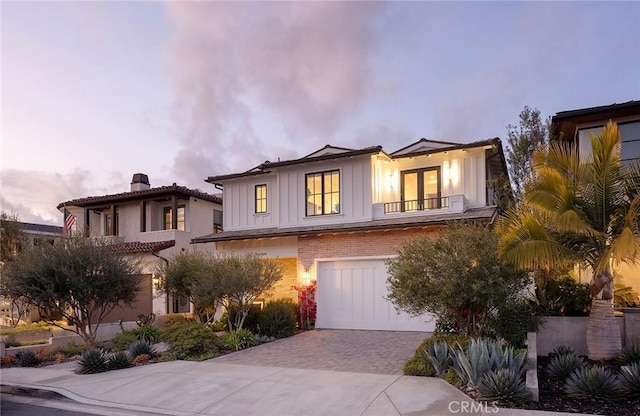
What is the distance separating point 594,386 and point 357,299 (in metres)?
9.63

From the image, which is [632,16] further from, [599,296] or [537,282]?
[599,296]

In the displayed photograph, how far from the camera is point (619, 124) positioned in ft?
44.4

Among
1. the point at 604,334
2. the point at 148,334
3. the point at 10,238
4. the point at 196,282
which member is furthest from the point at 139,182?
the point at 604,334

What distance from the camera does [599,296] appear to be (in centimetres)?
820

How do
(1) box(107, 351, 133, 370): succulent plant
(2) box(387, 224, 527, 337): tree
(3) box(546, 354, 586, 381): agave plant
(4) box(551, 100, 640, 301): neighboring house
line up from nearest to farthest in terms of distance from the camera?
(3) box(546, 354, 586, 381): agave plant
(2) box(387, 224, 527, 337): tree
(1) box(107, 351, 133, 370): succulent plant
(4) box(551, 100, 640, 301): neighboring house

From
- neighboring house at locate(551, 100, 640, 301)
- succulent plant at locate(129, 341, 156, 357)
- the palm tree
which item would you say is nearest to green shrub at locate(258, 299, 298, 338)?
succulent plant at locate(129, 341, 156, 357)

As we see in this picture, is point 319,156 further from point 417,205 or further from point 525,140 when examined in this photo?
point 525,140

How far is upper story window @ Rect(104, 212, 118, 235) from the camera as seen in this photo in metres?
24.0

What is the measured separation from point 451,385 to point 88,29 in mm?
12789

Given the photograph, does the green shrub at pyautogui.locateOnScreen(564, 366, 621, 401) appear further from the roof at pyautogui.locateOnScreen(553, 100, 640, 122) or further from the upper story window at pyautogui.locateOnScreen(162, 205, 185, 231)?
the upper story window at pyautogui.locateOnScreen(162, 205, 185, 231)

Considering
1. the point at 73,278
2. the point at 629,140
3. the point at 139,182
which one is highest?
the point at 139,182

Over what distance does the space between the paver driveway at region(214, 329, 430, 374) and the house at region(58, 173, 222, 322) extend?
938 centimetres

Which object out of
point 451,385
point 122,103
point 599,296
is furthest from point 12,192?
point 599,296

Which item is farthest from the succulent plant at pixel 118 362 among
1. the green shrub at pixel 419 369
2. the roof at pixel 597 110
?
the roof at pixel 597 110
